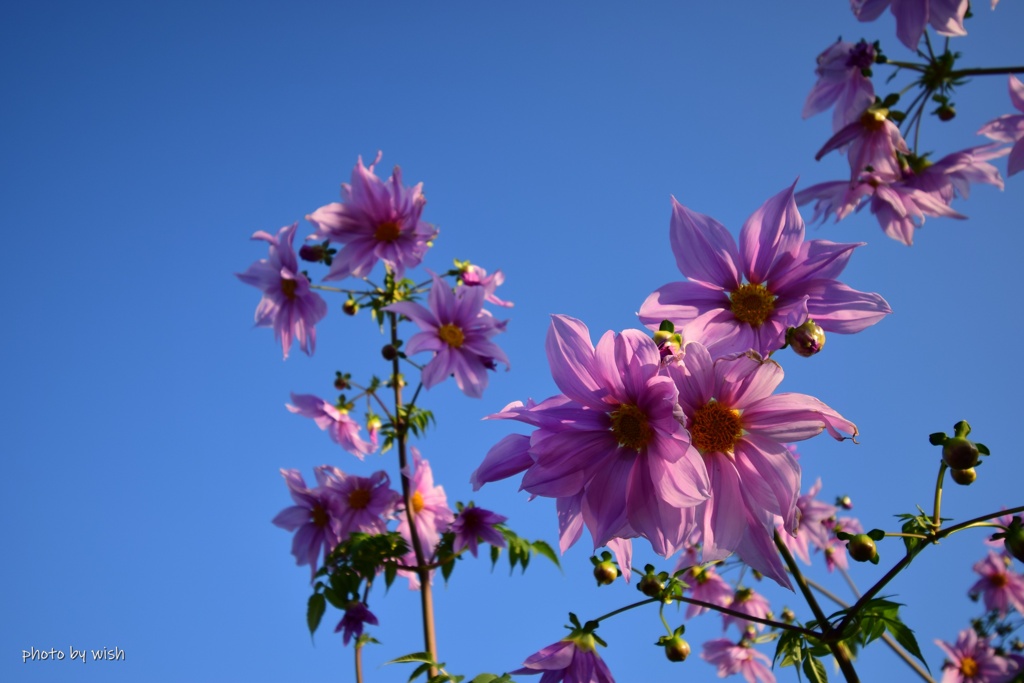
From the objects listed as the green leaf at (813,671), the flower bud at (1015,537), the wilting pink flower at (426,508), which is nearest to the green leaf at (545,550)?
the wilting pink flower at (426,508)

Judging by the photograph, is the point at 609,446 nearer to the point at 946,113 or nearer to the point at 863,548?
the point at 863,548

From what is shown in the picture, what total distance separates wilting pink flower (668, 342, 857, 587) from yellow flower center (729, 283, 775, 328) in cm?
42

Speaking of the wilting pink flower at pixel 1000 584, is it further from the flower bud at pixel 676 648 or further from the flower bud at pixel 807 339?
the flower bud at pixel 807 339

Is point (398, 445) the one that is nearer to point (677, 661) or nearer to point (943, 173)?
point (677, 661)

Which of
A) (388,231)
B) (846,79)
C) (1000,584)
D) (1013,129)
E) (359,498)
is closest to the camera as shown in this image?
(1013,129)

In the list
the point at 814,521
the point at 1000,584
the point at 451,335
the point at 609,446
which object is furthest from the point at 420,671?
the point at 1000,584

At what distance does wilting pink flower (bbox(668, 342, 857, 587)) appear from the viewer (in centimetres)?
135

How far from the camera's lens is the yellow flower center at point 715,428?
1.43 metres

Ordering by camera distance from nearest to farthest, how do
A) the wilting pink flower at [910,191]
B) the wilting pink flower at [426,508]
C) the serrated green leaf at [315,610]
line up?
the wilting pink flower at [910,191] < the serrated green leaf at [315,610] < the wilting pink flower at [426,508]

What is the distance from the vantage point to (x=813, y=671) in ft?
5.28

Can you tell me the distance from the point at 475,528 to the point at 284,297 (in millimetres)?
1716

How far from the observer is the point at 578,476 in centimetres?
138

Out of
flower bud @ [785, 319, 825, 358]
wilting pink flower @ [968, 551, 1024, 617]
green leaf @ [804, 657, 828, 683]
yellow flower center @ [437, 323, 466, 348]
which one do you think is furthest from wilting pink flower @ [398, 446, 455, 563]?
wilting pink flower @ [968, 551, 1024, 617]

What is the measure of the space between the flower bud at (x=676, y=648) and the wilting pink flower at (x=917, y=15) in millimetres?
2226
